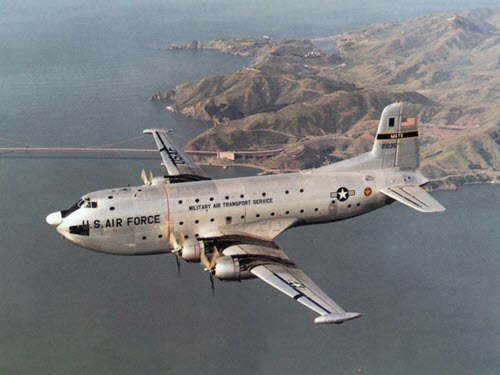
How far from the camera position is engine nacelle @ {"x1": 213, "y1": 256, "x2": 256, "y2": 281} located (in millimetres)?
42031

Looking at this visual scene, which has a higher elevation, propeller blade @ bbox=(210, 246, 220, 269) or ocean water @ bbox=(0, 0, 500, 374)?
propeller blade @ bbox=(210, 246, 220, 269)

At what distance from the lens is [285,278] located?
42.4 m

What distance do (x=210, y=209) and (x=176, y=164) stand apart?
13116 mm

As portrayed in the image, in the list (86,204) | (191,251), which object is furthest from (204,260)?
(86,204)

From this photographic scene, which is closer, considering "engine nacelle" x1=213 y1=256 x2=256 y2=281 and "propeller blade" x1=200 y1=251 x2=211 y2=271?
"engine nacelle" x1=213 y1=256 x2=256 y2=281

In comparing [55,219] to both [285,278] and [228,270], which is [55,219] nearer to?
[228,270]

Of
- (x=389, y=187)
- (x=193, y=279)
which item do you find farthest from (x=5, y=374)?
(x=389, y=187)

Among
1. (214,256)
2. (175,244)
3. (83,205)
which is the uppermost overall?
(83,205)

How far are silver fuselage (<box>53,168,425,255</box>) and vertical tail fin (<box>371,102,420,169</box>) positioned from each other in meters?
3.75

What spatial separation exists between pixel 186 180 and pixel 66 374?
4338 inches

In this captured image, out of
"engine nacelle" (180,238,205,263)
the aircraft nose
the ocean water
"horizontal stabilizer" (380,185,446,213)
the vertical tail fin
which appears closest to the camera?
"engine nacelle" (180,238,205,263)

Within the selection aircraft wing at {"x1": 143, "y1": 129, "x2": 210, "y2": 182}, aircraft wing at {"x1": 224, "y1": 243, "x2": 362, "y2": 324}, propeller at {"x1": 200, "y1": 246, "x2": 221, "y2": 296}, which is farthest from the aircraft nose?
aircraft wing at {"x1": 224, "y1": 243, "x2": 362, "y2": 324}

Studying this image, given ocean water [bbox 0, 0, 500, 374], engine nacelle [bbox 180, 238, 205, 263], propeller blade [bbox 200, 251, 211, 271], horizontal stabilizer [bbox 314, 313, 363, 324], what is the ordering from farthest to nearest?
1. ocean water [bbox 0, 0, 500, 374]
2. propeller blade [bbox 200, 251, 211, 271]
3. engine nacelle [bbox 180, 238, 205, 263]
4. horizontal stabilizer [bbox 314, 313, 363, 324]

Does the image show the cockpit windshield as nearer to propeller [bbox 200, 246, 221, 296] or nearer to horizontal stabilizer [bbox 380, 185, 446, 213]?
propeller [bbox 200, 246, 221, 296]
